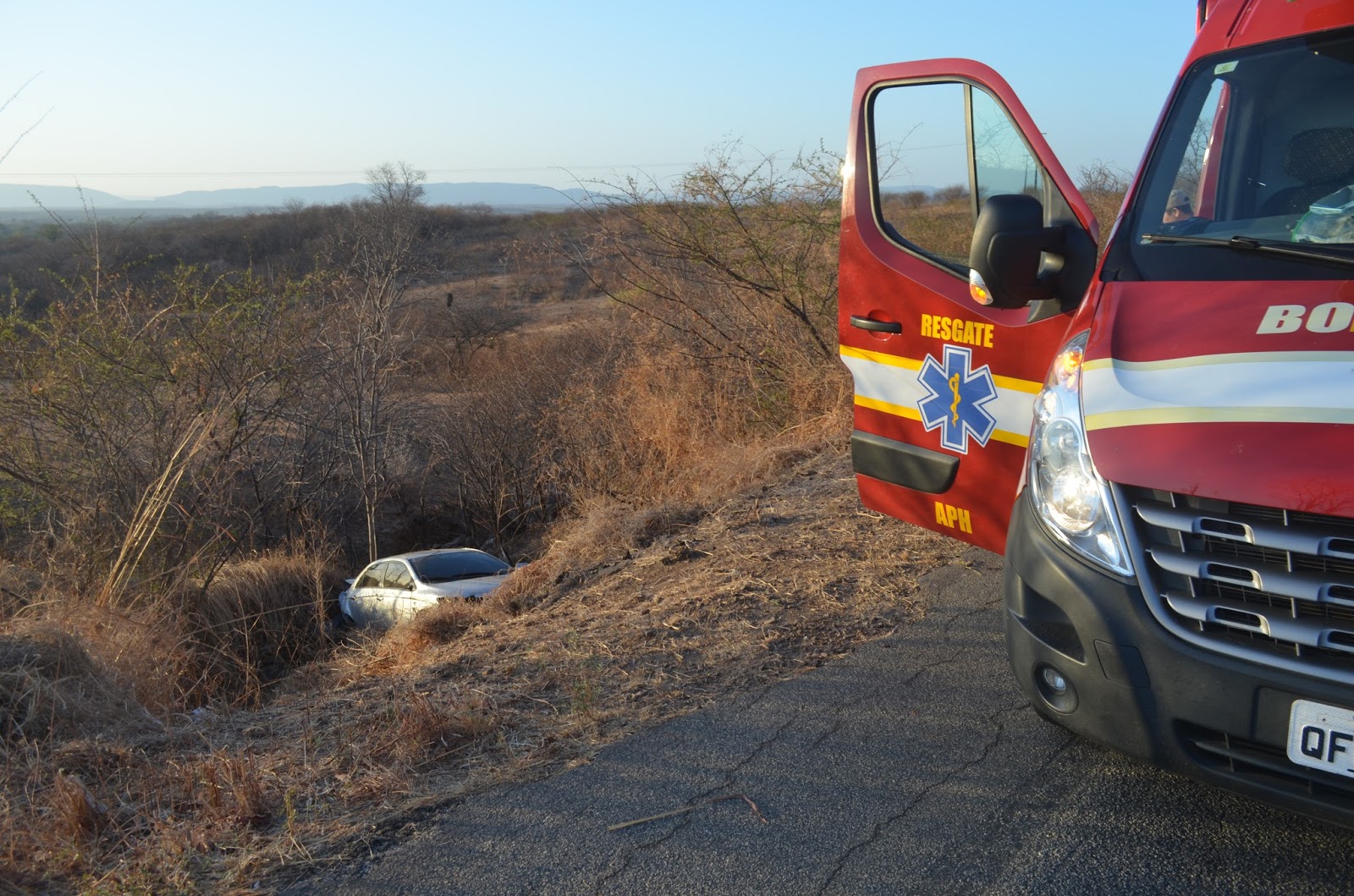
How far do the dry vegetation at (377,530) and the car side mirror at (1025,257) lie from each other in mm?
1566

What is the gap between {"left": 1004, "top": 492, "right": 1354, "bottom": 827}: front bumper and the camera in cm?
230

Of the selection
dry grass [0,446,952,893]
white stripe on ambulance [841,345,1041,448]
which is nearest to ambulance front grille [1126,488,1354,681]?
white stripe on ambulance [841,345,1041,448]

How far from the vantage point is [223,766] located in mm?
3301

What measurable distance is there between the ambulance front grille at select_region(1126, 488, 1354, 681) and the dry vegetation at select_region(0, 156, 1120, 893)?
1.82m

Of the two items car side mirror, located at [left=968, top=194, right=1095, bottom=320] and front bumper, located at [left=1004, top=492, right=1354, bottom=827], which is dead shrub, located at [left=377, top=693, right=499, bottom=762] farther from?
car side mirror, located at [left=968, top=194, right=1095, bottom=320]

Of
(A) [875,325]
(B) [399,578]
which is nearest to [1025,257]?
(A) [875,325]

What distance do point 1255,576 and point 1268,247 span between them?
45.0 inches

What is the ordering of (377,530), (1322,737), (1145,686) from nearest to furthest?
(1322,737)
(1145,686)
(377,530)

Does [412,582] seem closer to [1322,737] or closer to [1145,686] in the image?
[1145,686]

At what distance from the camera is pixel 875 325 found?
459 centimetres

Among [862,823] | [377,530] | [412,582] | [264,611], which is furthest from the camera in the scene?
[377,530]

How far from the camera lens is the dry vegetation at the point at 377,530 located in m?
3.38

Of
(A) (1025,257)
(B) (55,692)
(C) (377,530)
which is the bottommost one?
(C) (377,530)

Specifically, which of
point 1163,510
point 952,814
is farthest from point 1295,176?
point 952,814
